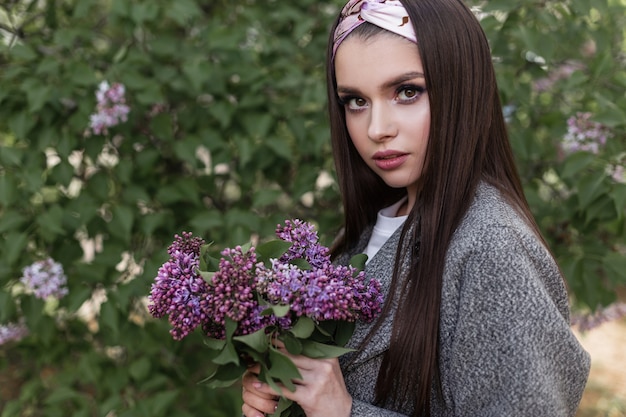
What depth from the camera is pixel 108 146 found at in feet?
8.05

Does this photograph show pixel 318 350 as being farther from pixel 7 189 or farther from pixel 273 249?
pixel 7 189

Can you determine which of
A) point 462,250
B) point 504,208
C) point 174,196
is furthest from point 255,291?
point 174,196

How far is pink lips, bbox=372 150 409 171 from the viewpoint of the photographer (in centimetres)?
132

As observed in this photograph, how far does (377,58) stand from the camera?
4.17 ft

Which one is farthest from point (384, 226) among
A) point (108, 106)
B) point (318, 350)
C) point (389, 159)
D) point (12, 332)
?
point (12, 332)

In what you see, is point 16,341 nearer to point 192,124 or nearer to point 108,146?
point 108,146

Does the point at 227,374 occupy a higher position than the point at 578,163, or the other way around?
the point at 227,374

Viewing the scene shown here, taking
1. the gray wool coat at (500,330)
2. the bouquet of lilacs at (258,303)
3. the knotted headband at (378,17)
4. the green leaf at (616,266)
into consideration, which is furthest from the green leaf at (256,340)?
the green leaf at (616,266)

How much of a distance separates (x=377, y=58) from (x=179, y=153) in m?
1.21

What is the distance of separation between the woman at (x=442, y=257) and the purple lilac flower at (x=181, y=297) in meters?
0.19

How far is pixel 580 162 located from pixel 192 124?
1.32 metres

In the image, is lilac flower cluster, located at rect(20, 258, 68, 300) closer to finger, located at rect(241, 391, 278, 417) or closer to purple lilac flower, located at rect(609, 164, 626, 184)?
finger, located at rect(241, 391, 278, 417)

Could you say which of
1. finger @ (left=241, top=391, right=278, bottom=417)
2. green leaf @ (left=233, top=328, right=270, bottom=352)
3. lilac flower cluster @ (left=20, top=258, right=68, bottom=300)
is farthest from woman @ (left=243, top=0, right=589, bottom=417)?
lilac flower cluster @ (left=20, top=258, right=68, bottom=300)

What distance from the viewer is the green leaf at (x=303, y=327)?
108 centimetres
